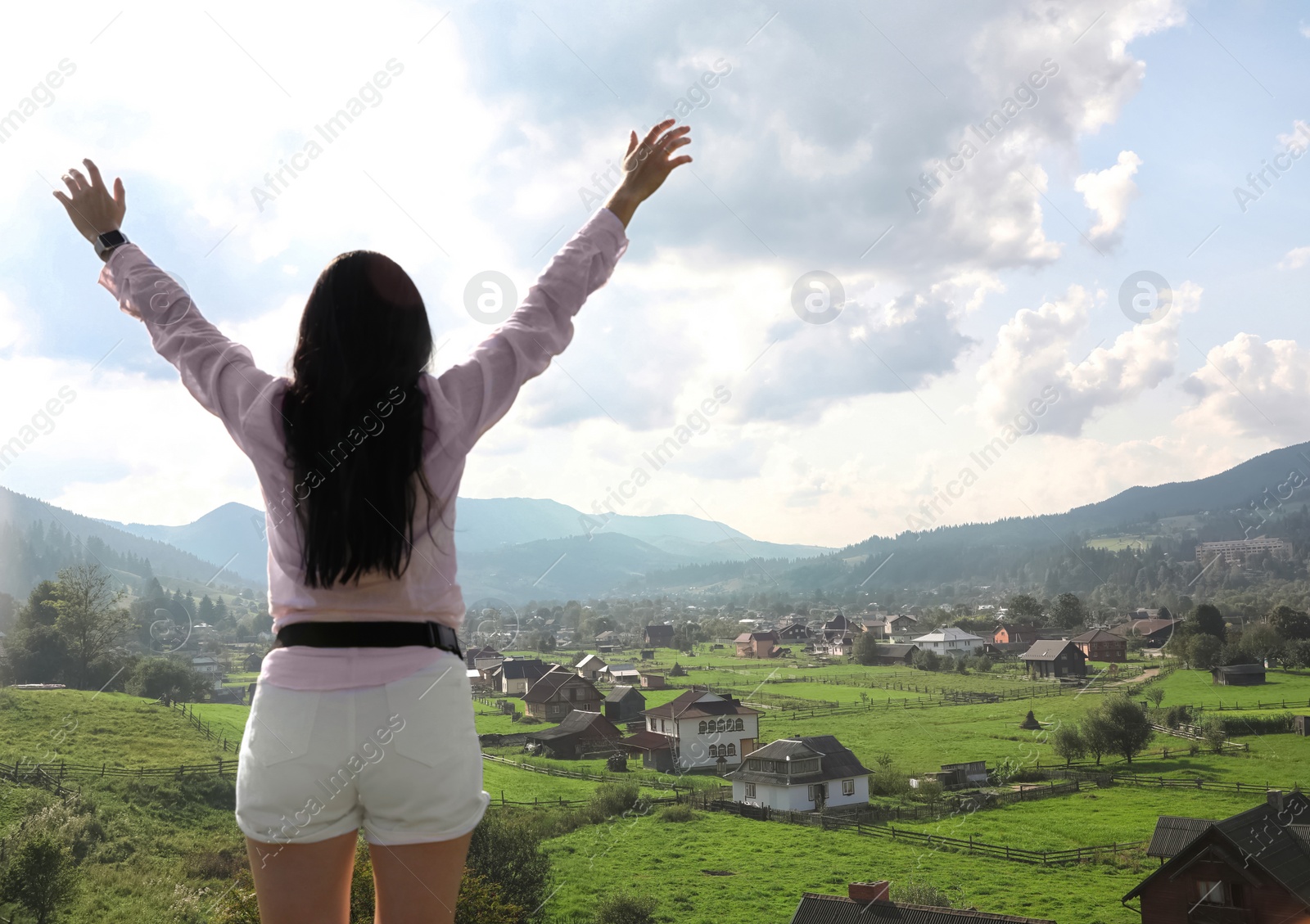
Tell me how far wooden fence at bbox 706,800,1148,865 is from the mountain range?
8.65ft

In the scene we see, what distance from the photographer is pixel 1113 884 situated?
239 inches

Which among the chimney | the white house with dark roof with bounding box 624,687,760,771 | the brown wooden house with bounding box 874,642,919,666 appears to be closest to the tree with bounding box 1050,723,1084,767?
the brown wooden house with bounding box 874,642,919,666

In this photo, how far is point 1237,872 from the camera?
5105 mm

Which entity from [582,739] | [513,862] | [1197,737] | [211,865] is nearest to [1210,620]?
[1197,737]

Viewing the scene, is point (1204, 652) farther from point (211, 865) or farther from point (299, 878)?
point (211, 865)

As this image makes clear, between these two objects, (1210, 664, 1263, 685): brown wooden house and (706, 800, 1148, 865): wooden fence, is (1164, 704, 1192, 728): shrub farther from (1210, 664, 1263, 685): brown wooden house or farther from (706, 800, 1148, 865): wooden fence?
(706, 800, 1148, 865): wooden fence

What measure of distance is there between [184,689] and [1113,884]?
8.29m

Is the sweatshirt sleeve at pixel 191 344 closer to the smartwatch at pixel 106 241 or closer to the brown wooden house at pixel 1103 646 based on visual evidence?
Result: the smartwatch at pixel 106 241

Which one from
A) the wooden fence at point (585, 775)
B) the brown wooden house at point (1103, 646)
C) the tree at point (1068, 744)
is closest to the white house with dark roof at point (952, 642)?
the brown wooden house at point (1103, 646)

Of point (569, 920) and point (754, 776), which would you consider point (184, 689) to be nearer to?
point (569, 920)

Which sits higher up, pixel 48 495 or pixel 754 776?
pixel 48 495

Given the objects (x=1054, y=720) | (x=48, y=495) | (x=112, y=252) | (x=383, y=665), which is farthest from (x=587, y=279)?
(x=48, y=495)

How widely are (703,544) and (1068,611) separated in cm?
674

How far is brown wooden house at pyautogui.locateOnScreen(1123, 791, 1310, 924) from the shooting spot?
4965mm
